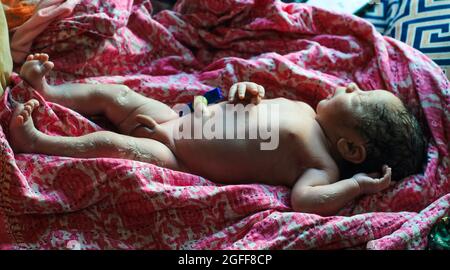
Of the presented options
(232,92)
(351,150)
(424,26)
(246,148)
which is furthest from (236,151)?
(424,26)

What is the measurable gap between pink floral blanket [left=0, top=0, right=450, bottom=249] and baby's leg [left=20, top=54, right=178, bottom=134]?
0.04 meters

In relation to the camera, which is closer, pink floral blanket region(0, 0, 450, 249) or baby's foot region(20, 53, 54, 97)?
pink floral blanket region(0, 0, 450, 249)

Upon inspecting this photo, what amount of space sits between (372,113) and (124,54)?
70 centimetres

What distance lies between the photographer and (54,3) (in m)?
1.38

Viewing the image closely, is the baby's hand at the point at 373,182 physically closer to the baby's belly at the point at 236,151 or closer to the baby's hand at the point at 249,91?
the baby's belly at the point at 236,151

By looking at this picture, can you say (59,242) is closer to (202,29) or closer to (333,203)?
(333,203)

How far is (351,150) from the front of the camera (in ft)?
4.38

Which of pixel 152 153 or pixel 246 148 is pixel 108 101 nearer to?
pixel 152 153

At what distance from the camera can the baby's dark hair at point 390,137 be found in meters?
1.29

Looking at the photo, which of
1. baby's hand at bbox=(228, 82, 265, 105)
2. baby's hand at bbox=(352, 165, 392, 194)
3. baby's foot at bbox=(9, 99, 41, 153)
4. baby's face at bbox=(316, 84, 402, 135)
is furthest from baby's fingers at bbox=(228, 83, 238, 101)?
baby's foot at bbox=(9, 99, 41, 153)

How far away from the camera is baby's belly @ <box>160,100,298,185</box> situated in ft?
4.27

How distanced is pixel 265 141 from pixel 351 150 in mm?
225

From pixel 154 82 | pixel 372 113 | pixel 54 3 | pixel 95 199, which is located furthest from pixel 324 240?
pixel 54 3

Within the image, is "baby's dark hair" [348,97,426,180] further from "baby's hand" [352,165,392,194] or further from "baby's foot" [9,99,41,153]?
"baby's foot" [9,99,41,153]
